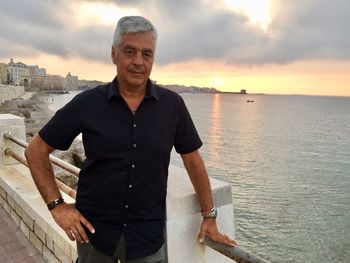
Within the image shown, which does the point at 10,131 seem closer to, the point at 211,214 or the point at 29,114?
the point at 211,214

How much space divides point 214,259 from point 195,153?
819 mm

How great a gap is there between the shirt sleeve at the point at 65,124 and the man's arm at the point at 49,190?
0.08 m

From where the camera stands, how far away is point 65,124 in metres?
2.00

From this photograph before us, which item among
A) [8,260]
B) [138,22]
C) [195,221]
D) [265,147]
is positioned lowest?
[265,147]

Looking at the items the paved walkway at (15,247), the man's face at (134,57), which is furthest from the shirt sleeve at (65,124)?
the paved walkway at (15,247)

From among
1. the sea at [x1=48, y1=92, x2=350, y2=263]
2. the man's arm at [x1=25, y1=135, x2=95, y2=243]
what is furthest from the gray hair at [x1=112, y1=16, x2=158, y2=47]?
the sea at [x1=48, y1=92, x2=350, y2=263]

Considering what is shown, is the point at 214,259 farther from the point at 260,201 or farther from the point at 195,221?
the point at 260,201

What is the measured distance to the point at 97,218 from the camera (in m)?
2.08

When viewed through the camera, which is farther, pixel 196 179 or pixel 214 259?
pixel 214 259

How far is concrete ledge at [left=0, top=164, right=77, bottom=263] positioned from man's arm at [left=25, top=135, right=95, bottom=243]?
53.3 inches

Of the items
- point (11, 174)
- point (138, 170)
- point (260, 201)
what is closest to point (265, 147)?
point (260, 201)

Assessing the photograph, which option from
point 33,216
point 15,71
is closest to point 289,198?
point 33,216

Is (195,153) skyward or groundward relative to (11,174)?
skyward

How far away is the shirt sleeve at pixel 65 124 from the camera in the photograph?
2.00 meters
